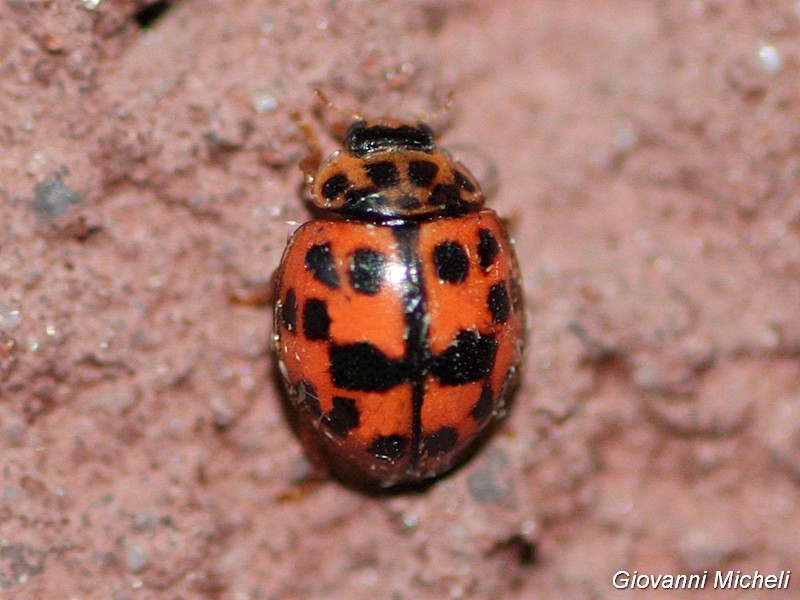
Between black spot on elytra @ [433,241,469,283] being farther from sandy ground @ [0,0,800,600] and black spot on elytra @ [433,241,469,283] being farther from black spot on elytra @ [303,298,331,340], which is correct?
sandy ground @ [0,0,800,600]

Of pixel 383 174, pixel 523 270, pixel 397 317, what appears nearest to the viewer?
pixel 397 317

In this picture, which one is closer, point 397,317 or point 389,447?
point 397,317

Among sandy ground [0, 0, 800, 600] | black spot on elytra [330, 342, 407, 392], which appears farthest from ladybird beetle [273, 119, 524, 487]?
sandy ground [0, 0, 800, 600]

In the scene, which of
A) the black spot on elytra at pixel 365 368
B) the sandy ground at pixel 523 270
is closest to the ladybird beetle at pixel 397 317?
the black spot on elytra at pixel 365 368

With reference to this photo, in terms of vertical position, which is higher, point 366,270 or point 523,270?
point 366,270

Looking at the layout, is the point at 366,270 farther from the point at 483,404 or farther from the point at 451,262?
the point at 483,404

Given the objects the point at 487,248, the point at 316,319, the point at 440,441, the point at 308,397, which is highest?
the point at 487,248

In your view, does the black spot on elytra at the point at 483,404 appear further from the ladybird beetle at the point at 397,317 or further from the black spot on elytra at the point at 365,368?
the black spot on elytra at the point at 365,368

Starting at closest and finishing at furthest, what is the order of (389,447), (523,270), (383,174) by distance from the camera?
1. (389,447)
2. (383,174)
3. (523,270)

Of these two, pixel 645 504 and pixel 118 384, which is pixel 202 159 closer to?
pixel 118 384

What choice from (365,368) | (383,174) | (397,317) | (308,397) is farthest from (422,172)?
(308,397)

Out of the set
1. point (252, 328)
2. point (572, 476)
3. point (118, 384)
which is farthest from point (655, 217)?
point (118, 384)
